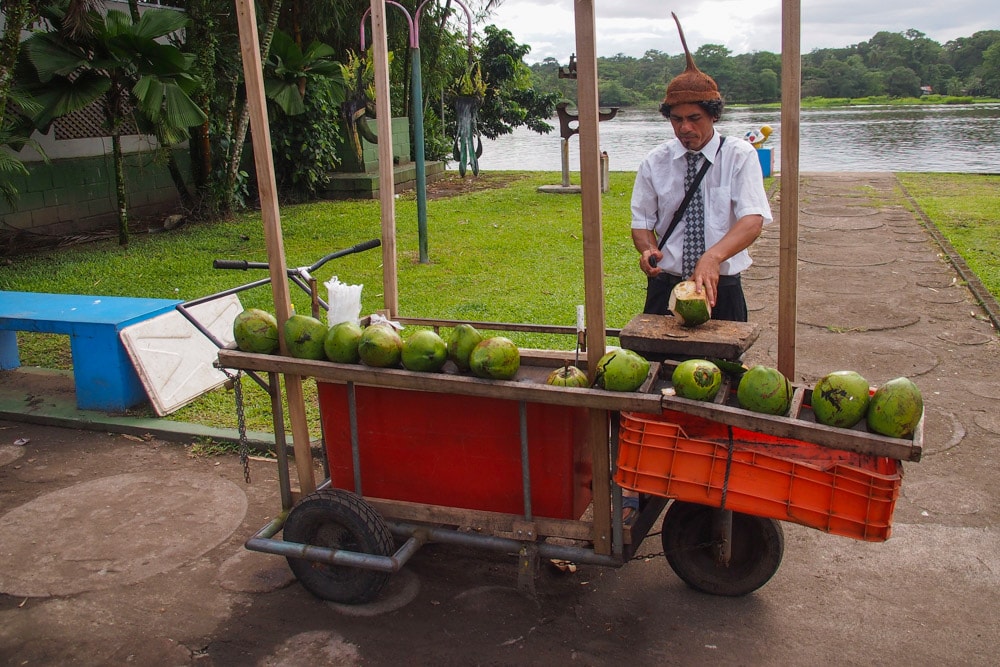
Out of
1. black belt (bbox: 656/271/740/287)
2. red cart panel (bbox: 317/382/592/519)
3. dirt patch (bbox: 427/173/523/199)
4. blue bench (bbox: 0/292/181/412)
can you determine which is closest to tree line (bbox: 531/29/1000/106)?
black belt (bbox: 656/271/740/287)

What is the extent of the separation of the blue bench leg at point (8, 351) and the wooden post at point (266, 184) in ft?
11.8

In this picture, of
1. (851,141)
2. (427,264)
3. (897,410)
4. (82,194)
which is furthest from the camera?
(851,141)

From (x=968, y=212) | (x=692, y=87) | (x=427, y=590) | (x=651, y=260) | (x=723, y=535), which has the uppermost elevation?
(x=692, y=87)

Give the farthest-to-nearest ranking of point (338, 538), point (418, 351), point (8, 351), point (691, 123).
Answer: point (8, 351) → point (691, 123) → point (338, 538) → point (418, 351)

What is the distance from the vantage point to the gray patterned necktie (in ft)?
11.4

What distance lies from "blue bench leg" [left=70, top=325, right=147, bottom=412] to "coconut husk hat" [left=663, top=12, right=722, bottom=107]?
358 centimetres

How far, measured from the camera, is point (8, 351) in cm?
577

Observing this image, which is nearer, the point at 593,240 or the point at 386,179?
the point at 593,240

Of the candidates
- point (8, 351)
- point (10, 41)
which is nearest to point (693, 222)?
point (8, 351)

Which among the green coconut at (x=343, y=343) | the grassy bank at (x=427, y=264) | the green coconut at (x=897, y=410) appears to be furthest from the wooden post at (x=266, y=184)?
the green coconut at (x=897, y=410)

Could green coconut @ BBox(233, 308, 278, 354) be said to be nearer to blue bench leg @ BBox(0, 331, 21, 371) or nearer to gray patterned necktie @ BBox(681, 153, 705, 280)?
gray patterned necktie @ BBox(681, 153, 705, 280)

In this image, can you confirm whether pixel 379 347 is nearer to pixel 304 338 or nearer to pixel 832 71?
pixel 304 338

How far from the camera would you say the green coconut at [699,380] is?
99.9 inches

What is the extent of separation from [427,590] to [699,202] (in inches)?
77.1
